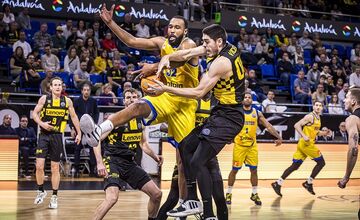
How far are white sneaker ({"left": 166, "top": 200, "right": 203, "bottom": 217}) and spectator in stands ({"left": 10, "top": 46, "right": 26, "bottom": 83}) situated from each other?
11.5m

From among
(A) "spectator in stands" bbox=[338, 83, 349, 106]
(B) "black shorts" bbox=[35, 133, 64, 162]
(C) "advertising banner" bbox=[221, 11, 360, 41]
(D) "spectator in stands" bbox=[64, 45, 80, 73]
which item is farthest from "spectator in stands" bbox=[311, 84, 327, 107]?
(B) "black shorts" bbox=[35, 133, 64, 162]

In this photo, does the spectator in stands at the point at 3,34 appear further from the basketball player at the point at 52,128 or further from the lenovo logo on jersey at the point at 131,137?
the lenovo logo on jersey at the point at 131,137

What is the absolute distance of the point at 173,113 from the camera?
8.74m

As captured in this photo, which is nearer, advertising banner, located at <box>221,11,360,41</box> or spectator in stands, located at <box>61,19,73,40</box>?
spectator in stands, located at <box>61,19,73,40</box>

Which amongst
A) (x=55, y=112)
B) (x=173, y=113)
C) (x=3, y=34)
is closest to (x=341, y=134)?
(x=3, y=34)

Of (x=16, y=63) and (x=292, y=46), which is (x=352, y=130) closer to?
(x=16, y=63)

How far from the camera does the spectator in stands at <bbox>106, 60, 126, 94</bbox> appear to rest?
19.5 metres

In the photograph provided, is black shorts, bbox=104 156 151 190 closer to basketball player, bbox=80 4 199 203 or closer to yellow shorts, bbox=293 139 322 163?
basketball player, bbox=80 4 199 203

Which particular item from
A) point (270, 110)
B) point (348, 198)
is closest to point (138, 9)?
point (270, 110)

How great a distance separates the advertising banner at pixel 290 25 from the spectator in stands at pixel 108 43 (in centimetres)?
529

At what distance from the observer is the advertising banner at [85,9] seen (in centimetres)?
2166

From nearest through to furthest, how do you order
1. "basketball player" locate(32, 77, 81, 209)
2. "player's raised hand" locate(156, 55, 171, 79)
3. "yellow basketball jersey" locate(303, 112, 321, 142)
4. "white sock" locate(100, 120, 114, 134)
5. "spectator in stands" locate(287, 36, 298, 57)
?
"player's raised hand" locate(156, 55, 171, 79)
"white sock" locate(100, 120, 114, 134)
"basketball player" locate(32, 77, 81, 209)
"yellow basketball jersey" locate(303, 112, 321, 142)
"spectator in stands" locate(287, 36, 298, 57)

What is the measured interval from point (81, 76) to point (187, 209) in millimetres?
11513

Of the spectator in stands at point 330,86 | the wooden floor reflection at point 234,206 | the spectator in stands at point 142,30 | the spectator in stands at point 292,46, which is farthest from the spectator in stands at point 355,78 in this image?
the wooden floor reflection at point 234,206
